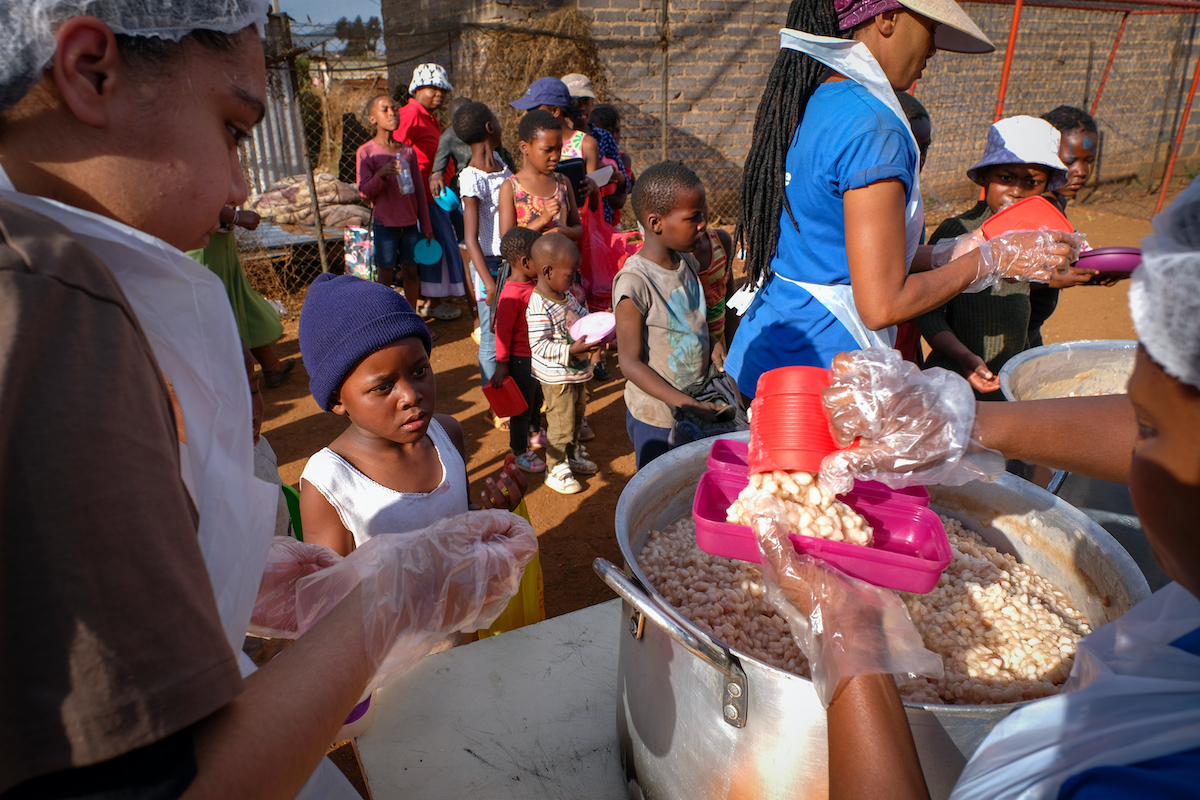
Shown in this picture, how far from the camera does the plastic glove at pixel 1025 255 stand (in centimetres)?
202

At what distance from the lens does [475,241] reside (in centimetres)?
500

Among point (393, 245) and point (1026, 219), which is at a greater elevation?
point (1026, 219)

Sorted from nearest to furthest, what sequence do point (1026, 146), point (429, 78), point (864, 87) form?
1. point (864, 87)
2. point (1026, 146)
3. point (429, 78)

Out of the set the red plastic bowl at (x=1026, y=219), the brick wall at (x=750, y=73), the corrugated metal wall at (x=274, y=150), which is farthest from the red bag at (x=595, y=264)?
the corrugated metal wall at (x=274, y=150)

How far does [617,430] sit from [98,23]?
4578 millimetres

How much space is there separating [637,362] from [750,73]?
8.26 m

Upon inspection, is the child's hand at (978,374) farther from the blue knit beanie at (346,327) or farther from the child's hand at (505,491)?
the blue knit beanie at (346,327)

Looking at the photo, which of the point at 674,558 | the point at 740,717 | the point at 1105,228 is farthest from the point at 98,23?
the point at 1105,228

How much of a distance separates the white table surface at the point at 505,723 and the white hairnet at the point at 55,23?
4.70 ft

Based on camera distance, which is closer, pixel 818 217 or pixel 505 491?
pixel 818 217

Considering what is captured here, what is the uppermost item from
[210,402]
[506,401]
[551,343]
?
[210,402]

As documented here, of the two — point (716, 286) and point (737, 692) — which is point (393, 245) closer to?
point (716, 286)

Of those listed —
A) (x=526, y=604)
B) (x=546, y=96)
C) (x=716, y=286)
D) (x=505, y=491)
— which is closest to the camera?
(x=505, y=491)

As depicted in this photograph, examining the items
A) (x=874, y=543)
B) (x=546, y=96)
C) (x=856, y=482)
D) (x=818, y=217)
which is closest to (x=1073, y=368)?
(x=818, y=217)
